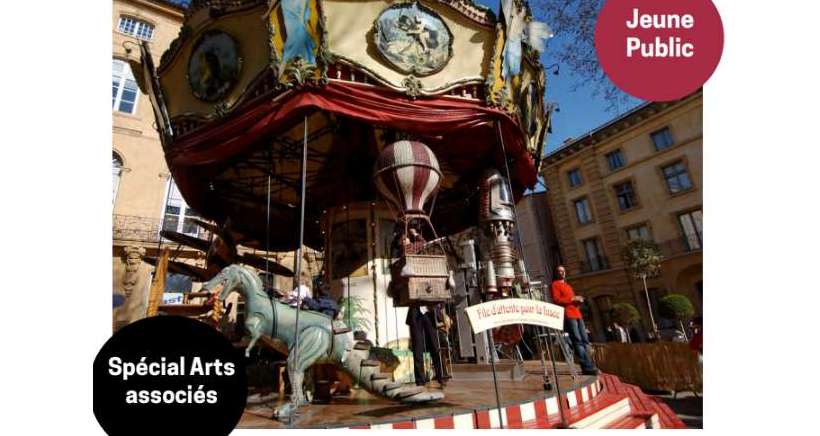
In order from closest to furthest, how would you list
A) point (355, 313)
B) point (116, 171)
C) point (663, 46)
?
point (663, 46), point (355, 313), point (116, 171)

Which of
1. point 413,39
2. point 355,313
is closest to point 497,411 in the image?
point 355,313

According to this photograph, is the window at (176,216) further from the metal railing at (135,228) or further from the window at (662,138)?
the window at (662,138)

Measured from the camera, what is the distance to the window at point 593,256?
2095 cm

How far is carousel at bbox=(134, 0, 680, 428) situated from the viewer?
3996 mm

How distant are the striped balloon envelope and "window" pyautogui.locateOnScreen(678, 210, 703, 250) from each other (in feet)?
55.0

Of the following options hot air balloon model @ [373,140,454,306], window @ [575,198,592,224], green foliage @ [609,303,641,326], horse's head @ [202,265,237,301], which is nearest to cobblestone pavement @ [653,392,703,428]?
hot air balloon model @ [373,140,454,306]

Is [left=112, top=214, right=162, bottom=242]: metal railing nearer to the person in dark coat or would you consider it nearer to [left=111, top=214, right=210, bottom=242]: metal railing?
[left=111, top=214, right=210, bottom=242]: metal railing

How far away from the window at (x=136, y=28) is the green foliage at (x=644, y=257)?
2381 cm

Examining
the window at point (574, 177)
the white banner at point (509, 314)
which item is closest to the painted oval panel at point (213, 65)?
the white banner at point (509, 314)

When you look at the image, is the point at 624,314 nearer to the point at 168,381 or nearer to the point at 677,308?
the point at 677,308

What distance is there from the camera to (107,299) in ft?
11.2

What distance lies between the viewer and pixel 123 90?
16.3 m

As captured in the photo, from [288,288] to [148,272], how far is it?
4.98 metres

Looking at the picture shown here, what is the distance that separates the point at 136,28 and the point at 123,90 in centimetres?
308
